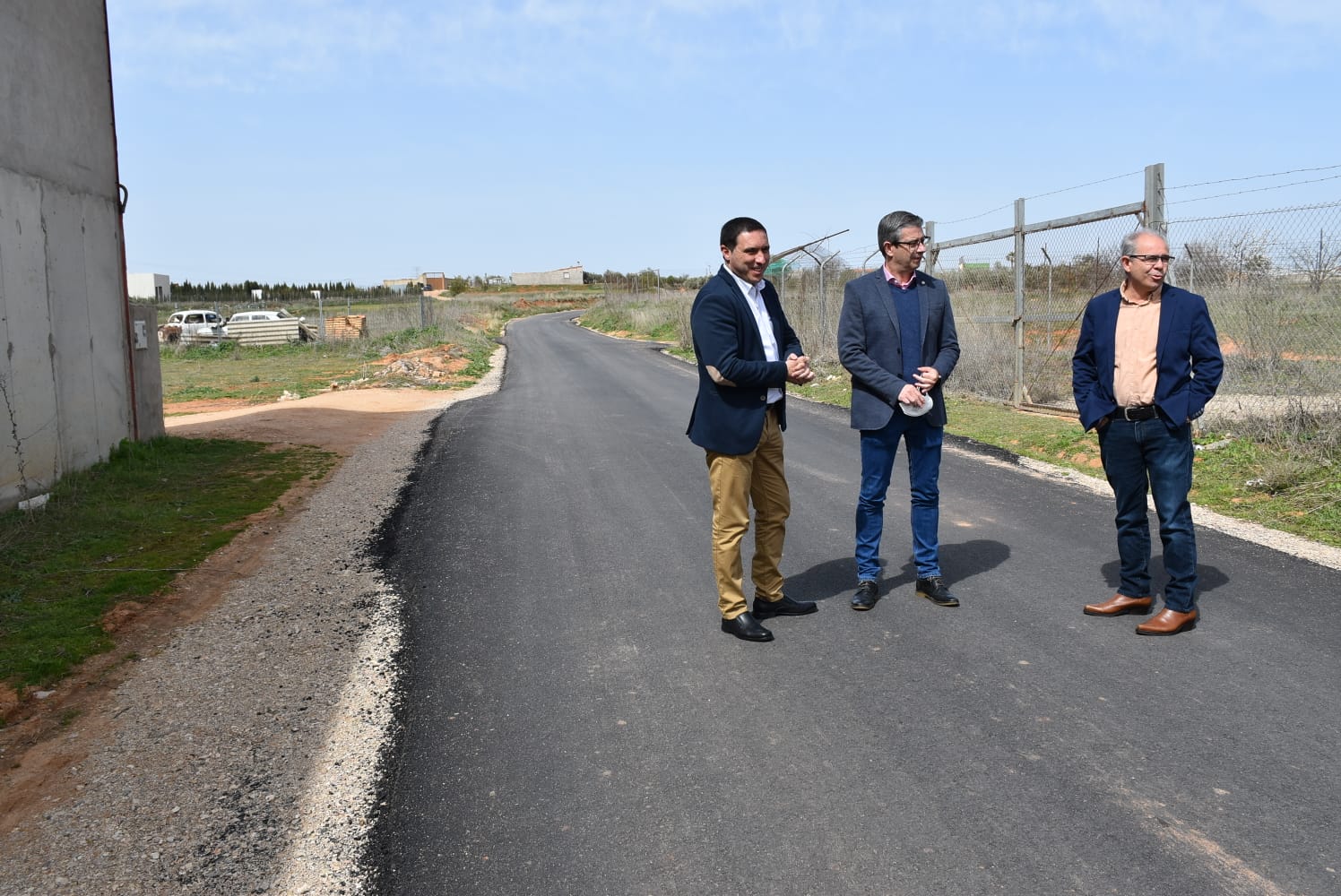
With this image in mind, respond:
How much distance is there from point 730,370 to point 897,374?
104cm

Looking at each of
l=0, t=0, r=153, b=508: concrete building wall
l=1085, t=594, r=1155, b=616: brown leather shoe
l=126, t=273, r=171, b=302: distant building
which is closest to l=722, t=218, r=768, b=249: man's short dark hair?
l=1085, t=594, r=1155, b=616: brown leather shoe

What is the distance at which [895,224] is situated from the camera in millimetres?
4840

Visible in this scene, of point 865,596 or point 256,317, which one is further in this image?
point 256,317

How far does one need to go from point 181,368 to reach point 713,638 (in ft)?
93.4

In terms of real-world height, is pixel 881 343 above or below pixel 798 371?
above

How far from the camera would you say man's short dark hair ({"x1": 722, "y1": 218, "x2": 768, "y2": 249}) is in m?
4.49

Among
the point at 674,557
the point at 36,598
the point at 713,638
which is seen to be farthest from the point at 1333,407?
the point at 36,598

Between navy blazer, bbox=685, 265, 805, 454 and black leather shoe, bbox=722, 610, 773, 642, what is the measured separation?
2.55ft

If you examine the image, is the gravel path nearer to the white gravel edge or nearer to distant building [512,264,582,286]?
the white gravel edge

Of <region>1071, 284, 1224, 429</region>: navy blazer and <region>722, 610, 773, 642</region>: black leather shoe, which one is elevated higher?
<region>1071, 284, 1224, 429</region>: navy blazer

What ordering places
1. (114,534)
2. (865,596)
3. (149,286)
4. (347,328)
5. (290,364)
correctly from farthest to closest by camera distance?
(149,286), (347,328), (290,364), (114,534), (865,596)

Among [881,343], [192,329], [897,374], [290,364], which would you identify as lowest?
[290,364]

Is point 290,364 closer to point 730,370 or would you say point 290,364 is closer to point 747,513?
point 747,513

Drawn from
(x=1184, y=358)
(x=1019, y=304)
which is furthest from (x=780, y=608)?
(x=1019, y=304)
